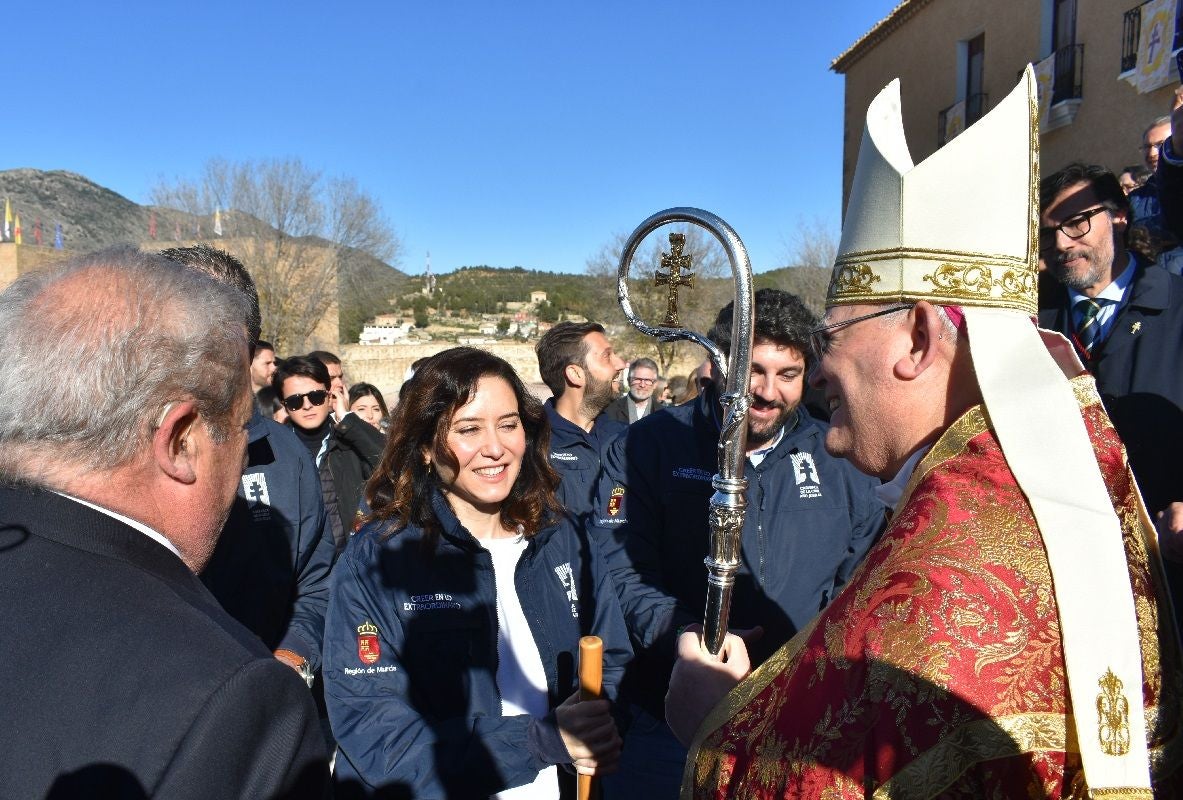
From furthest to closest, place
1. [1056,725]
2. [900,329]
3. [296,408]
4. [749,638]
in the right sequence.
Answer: [296,408]
[749,638]
[900,329]
[1056,725]

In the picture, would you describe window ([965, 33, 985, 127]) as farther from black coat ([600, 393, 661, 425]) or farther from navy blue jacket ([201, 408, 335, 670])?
navy blue jacket ([201, 408, 335, 670])

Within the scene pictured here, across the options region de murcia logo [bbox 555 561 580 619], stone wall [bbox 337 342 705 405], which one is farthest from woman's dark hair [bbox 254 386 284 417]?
stone wall [bbox 337 342 705 405]

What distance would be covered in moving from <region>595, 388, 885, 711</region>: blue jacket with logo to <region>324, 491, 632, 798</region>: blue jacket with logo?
35 cm

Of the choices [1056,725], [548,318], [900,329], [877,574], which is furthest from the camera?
[548,318]

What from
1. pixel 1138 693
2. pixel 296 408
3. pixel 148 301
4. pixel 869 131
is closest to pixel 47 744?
pixel 148 301

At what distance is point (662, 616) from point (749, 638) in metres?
0.42

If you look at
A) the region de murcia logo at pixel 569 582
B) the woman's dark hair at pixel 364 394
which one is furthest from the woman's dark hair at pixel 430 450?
the woman's dark hair at pixel 364 394

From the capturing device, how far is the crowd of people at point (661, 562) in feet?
3.99

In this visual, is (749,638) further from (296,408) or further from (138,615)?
(296,408)

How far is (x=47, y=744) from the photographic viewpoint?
1.10 m

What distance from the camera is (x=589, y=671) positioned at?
2.03m

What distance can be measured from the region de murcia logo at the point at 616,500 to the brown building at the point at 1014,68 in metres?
9.92

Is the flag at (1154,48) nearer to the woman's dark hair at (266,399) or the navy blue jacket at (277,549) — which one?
the woman's dark hair at (266,399)

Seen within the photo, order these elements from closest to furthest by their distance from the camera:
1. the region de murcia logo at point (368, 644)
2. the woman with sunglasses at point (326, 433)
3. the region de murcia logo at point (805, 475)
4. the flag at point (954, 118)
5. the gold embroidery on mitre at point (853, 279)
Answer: the gold embroidery on mitre at point (853, 279)
the region de murcia logo at point (368, 644)
the region de murcia logo at point (805, 475)
the woman with sunglasses at point (326, 433)
the flag at point (954, 118)
